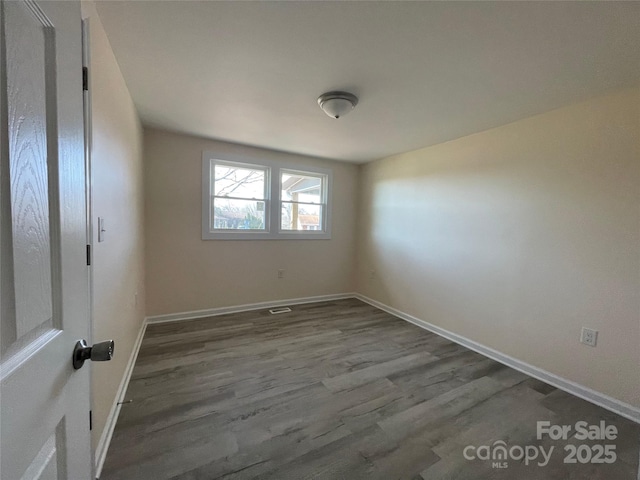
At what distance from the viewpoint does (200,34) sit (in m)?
1.47

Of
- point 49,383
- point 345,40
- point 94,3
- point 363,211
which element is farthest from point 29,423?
point 363,211

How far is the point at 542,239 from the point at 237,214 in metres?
3.43

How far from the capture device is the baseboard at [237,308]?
10.7 feet

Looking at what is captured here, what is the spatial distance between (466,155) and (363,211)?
1854 mm

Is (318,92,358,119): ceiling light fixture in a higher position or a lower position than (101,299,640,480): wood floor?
higher

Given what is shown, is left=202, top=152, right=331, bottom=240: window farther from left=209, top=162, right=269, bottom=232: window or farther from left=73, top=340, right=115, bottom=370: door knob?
left=73, top=340, right=115, bottom=370: door knob

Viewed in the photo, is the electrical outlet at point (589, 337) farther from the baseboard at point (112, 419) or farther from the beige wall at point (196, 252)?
the baseboard at point (112, 419)

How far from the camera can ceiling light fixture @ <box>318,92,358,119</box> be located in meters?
2.04

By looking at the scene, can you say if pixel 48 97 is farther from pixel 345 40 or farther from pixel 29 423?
pixel 345 40

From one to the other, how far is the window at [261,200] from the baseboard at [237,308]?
3.20ft

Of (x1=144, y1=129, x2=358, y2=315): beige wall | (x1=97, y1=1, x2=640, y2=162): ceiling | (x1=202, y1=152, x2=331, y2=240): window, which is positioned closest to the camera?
(x1=97, y1=1, x2=640, y2=162): ceiling

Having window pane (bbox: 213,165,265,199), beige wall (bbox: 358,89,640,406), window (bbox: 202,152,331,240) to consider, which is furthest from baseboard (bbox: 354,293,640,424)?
window pane (bbox: 213,165,265,199)

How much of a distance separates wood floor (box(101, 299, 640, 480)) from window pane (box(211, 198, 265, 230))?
1.48 m

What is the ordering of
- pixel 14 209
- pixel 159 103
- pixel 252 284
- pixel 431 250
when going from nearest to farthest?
pixel 14 209 → pixel 159 103 → pixel 431 250 → pixel 252 284
